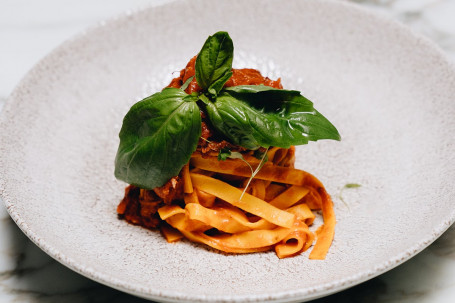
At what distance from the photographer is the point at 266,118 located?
137 inches

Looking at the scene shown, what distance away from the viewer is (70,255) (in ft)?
10.7

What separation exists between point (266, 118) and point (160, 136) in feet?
1.82

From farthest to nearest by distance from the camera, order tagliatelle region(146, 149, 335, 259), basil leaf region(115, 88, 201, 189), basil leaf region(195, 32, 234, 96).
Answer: tagliatelle region(146, 149, 335, 259)
basil leaf region(195, 32, 234, 96)
basil leaf region(115, 88, 201, 189)

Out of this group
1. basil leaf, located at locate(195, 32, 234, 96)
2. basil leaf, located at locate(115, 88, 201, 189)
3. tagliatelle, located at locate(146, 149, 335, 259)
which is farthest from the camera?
tagliatelle, located at locate(146, 149, 335, 259)

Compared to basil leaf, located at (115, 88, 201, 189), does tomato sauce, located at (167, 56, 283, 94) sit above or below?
above

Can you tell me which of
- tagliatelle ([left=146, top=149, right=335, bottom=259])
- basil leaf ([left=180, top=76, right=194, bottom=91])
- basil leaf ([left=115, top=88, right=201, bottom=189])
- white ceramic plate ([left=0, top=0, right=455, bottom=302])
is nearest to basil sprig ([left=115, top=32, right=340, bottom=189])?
basil leaf ([left=115, top=88, right=201, bottom=189])

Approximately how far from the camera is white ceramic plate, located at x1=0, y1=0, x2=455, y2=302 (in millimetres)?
3416

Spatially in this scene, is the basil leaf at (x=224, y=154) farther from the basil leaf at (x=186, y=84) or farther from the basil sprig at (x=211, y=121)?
the basil leaf at (x=186, y=84)

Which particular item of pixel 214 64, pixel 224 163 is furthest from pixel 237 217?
pixel 214 64

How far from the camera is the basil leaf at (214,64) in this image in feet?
11.6

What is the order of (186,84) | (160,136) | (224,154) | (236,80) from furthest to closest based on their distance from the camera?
(236,80) → (186,84) → (224,154) → (160,136)

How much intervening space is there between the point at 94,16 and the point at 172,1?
4.19ft

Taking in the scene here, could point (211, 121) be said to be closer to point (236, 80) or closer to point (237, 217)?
point (236, 80)

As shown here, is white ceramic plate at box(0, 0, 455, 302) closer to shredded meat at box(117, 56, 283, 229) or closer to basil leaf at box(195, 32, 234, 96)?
shredded meat at box(117, 56, 283, 229)
